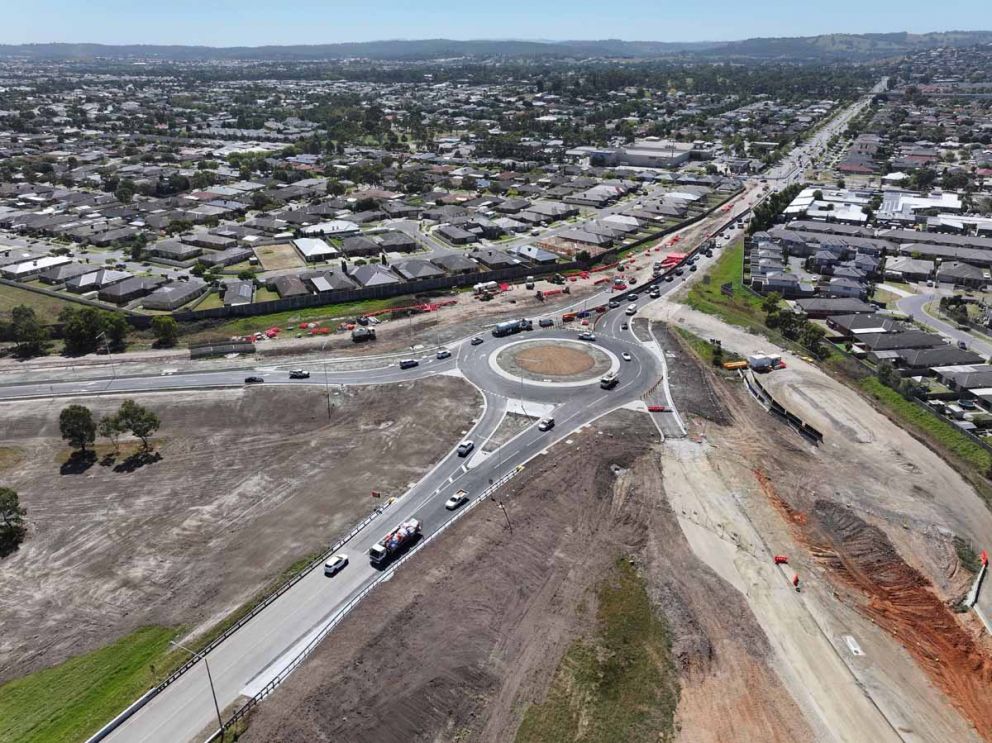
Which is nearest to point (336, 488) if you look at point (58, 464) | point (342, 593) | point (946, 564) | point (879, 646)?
point (342, 593)

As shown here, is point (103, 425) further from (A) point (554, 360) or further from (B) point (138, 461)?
(A) point (554, 360)

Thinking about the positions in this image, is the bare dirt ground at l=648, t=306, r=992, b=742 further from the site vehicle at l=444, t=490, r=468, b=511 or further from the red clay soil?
the site vehicle at l=444, t=490, r=468, b=511

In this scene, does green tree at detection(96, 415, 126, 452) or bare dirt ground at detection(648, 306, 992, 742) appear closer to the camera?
bare dirt ground at detection(648, 306, 992, 742)

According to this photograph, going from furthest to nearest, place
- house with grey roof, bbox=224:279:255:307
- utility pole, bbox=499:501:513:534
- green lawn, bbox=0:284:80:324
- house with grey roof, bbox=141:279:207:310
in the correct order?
house with grey roof, bbox=224:279:255:307, house with grey roof, bbox=141:279:207:310, green lawn, bbox=0:284:80:324, utility pole, bbox=499:501:513:534

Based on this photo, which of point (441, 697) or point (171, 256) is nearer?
point (441, 697)

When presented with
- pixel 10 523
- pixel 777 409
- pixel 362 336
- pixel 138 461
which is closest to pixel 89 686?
pixel 10 523

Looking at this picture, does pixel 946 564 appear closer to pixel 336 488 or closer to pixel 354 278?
pixel 336 488

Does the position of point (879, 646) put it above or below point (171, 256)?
below

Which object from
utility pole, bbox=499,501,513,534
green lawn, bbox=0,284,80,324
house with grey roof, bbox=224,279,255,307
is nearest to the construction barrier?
utility pole, bbox=499,501,513,534
